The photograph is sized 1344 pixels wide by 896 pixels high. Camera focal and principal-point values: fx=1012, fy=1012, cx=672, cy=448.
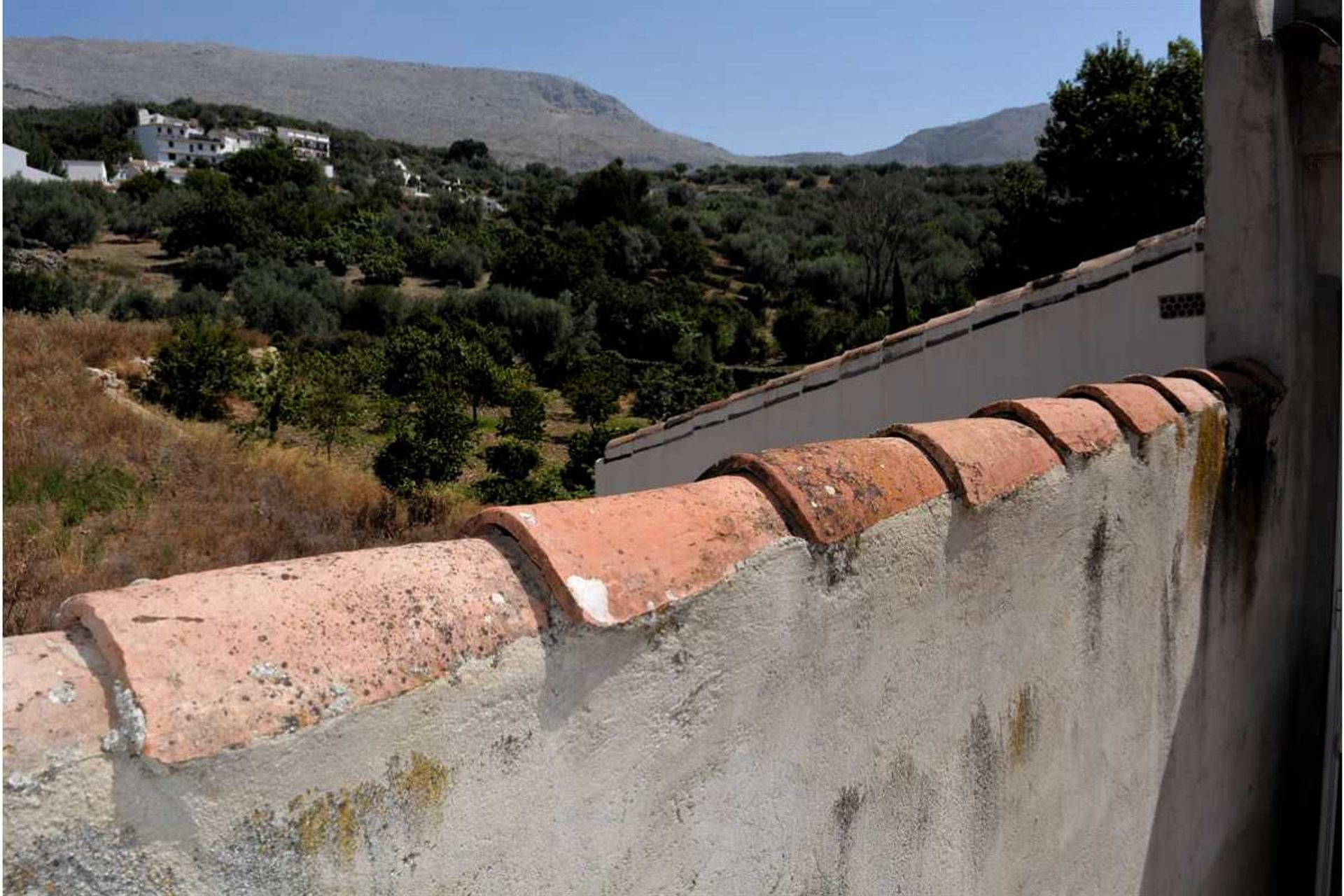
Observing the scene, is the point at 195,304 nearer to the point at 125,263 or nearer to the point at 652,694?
the point at 125,263

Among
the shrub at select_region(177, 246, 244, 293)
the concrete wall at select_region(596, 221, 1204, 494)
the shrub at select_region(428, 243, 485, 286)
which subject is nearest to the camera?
the concrete wall at select_region(596, 221, 1204, 494)

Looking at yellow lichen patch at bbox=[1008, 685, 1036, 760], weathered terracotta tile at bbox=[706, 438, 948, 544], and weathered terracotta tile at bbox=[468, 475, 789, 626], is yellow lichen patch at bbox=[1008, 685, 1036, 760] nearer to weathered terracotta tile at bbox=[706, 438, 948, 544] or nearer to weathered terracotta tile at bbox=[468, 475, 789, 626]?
weathered terracotta tile at bbox=[706, 438, 948, 544]

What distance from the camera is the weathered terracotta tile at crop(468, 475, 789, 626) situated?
3.96 feet

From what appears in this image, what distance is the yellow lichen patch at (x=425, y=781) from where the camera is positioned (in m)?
1.02

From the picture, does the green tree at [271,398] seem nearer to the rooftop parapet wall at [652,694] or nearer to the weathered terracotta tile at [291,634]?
the rooftop parapet wall at [652,694]

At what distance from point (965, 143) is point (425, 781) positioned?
142m

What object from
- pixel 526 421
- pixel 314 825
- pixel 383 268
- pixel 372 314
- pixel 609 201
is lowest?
pixel 526 421

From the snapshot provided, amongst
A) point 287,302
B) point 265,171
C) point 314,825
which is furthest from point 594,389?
point 265,171

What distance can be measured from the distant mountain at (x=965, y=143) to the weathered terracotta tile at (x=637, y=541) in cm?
11991

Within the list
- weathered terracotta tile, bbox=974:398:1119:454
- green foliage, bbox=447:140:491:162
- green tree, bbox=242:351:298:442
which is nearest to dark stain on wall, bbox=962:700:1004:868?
weathered terracotta tile, bbox=974:398:1119:454

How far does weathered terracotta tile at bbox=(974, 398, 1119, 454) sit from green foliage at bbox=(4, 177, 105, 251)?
99.1 ft

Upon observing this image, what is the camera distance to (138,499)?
9.72 meters

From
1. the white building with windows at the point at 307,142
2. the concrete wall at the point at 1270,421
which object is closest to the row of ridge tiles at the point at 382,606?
the concrete wall at the point at 1270,421

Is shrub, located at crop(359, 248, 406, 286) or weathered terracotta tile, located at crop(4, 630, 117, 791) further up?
shrub, located at crop(359, 248, 406, 286)
